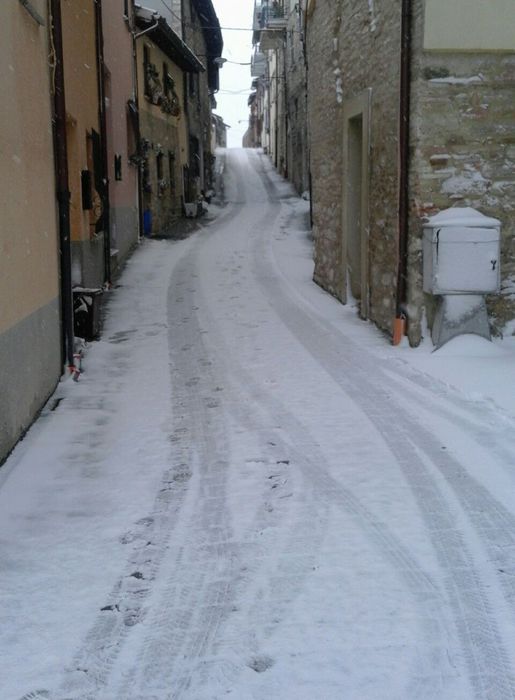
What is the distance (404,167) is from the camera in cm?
710

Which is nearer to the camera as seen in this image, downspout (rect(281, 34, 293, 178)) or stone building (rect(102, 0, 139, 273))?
stone building (rect(102, 0, 139, 273))

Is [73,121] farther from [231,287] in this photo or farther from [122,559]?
[122,559]

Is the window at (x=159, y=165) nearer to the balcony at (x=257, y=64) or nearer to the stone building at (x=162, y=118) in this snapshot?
the stone building at (x=162, y=118)

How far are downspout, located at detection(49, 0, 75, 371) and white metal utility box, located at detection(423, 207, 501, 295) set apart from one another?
3.32 meters

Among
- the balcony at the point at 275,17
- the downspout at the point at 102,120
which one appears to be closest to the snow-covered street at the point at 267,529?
the downspout at the point at 102,120

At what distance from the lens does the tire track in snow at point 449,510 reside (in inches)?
101

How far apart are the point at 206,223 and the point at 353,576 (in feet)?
56.6

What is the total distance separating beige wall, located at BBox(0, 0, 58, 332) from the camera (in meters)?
4.67

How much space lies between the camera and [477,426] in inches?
197

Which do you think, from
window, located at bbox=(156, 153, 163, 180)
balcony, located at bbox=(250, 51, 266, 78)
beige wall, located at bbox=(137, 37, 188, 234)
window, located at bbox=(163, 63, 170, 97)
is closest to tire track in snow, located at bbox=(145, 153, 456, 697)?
beige wall, located at bbox=(137, 37, 188, 234)

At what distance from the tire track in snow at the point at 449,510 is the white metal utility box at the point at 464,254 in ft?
3.33

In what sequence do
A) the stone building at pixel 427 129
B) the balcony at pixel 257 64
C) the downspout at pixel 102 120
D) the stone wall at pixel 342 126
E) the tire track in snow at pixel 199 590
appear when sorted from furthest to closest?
1. the balcony at pixel 257 64
2. the downspout at pixel 102 120
3. the stone wall at pixel 342 126
4. the stone building at pixel 427 129
5. the tire track in snow at pixel 199 590

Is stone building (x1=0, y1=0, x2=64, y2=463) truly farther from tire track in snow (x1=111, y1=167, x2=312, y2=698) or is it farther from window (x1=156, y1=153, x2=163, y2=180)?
window (x1=156, y1=153, x2=163, y2=180)

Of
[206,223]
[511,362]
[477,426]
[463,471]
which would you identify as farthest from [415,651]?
[206,223]
